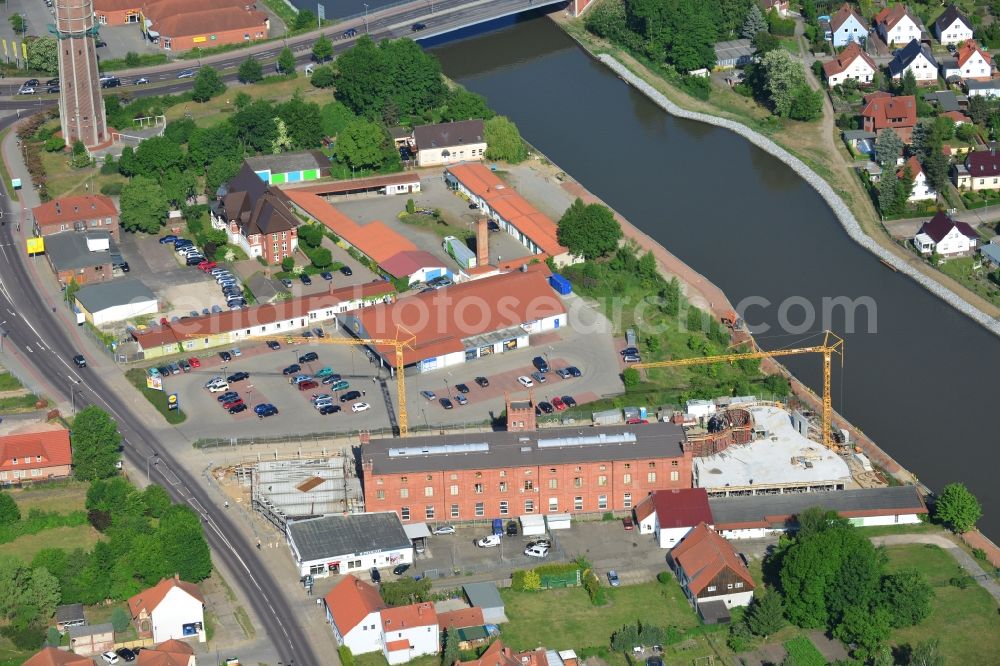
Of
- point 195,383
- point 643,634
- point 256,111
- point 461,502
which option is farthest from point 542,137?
point 643,634

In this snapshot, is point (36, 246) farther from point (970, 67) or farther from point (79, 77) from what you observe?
point (970, 67)

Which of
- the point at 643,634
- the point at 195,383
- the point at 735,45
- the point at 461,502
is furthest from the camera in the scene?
the point at 735,45

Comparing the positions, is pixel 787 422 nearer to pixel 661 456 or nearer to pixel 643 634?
pixel 661 456

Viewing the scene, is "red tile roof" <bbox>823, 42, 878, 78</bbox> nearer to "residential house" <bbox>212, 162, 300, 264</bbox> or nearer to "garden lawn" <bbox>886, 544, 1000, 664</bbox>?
"residential house" <bbox>212, 162, 300, 264</bbox>

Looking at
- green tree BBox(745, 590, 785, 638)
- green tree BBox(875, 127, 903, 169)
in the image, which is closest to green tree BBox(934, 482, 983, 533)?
green tree BBox(745, 590, 785, 638)

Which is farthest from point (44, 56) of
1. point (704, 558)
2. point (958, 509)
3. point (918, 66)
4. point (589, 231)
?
point (958, 509)

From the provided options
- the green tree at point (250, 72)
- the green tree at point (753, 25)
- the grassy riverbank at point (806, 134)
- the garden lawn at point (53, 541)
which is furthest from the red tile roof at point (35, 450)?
the green tree at point (753, 25)
